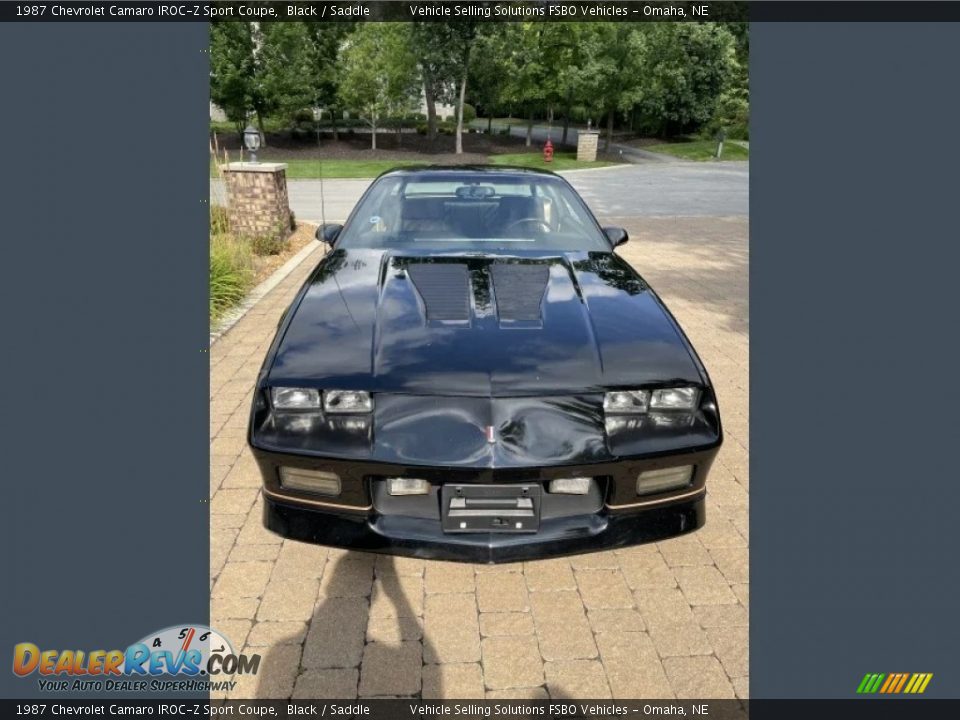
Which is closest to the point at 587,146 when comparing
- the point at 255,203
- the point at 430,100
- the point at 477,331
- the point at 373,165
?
the point at 430,100

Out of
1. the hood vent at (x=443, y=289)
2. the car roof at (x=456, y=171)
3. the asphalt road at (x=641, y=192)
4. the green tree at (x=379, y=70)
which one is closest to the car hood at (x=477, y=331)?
the hood vent at (x=443, y=289)

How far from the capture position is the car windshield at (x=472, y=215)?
3684 mm

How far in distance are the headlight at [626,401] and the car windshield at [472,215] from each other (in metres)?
1.49

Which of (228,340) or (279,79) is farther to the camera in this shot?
(279,79)

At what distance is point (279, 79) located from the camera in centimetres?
2706

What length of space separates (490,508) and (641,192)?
1724cm

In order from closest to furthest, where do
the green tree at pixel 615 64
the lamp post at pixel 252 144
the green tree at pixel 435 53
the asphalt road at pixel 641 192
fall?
the lamp post at pixel 252 144
the asphalt road at pixel 641 192
the green tree at pixel 435 53
the green tree at pixel 615 64

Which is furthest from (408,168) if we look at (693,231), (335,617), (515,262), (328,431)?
(693,231)

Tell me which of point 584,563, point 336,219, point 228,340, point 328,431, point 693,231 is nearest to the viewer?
point 328,431

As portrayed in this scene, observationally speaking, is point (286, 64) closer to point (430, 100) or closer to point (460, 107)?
point (430, 100)

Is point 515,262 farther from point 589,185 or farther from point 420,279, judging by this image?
point 589,185

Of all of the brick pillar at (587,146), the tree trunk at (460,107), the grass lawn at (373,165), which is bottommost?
the grass lawn at (373,165)

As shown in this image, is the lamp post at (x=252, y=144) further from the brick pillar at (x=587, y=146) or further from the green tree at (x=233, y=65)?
the brick pillar at (x=587, y=146)

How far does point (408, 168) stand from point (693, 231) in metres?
8.54
